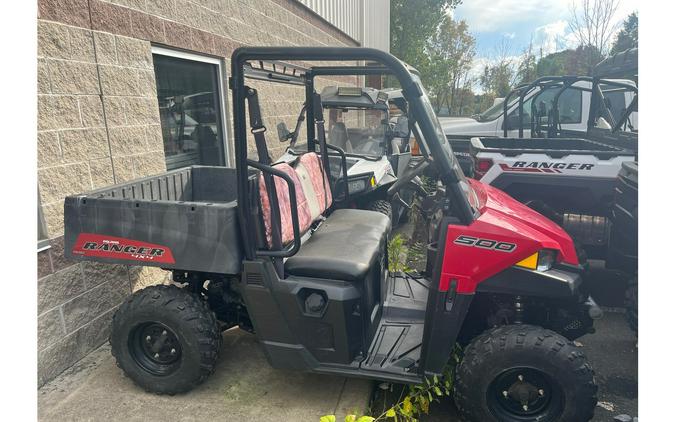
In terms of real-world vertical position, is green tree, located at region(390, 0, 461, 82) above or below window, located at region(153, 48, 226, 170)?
above

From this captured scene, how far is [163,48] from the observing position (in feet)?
14.6

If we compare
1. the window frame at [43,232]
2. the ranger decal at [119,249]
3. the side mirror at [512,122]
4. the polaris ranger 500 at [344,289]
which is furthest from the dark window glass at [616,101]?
the window frame at [43,232]

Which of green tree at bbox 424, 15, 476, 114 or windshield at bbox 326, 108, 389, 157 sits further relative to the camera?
green tree at bbox 424, 15, 476, 114

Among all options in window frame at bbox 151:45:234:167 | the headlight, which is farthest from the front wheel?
window frame at bbox 151:45:234:167

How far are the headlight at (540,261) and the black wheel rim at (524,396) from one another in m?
0.56

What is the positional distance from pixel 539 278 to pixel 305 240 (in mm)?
1556

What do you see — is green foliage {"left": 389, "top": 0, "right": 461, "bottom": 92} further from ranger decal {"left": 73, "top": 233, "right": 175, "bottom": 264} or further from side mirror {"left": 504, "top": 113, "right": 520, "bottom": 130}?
ranger decal {"left": 73, "top": 233, "right": 175, "bottom": 264}

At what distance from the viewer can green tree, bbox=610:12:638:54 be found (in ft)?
75.6

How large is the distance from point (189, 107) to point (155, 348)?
9.72 ft

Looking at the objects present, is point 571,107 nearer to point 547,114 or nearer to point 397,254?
point 547,114

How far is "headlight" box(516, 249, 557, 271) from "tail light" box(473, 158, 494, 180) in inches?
Result: 97.6

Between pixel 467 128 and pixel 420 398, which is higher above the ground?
pixel 467 128

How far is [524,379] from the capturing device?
2.58 metres

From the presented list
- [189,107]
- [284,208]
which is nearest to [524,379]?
[284,208]
